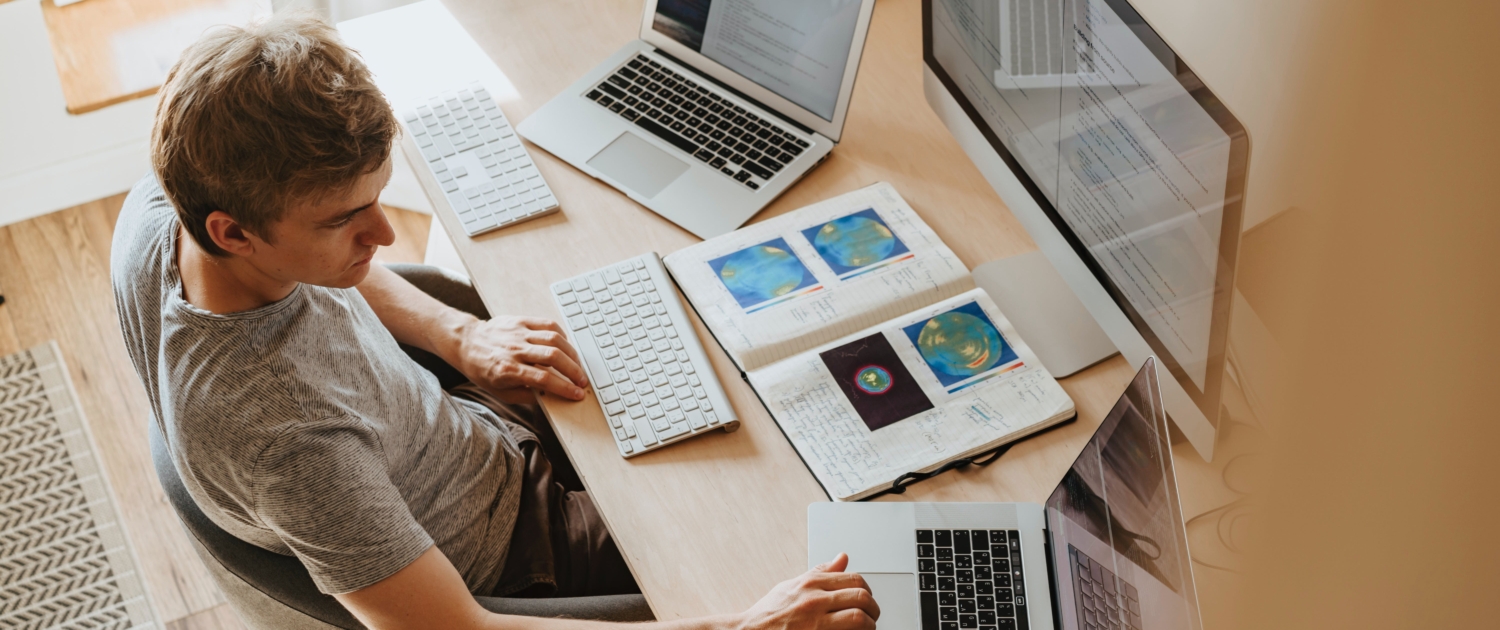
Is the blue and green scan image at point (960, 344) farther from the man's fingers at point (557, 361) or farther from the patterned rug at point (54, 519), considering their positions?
the patterned rug at point (54, 519)

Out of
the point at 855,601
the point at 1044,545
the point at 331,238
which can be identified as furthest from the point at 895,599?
the point at 331,238

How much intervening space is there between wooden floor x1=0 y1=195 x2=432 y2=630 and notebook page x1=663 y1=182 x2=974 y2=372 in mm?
1204

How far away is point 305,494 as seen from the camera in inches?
38.5

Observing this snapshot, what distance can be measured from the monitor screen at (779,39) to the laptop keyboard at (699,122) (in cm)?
5

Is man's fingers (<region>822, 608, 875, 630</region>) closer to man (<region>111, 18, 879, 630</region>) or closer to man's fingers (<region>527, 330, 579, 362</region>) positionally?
man (<region>111, 18, 879, 630</region>)

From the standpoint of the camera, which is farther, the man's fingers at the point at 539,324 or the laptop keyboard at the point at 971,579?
the man's fingers at the point at 539,324

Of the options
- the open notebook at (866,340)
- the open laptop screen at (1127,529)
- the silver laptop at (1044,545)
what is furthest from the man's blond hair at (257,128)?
the open laptop screen at (1127,529)

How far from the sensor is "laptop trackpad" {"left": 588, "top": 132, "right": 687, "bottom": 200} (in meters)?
1.45

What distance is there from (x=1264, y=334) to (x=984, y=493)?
1.08 meters

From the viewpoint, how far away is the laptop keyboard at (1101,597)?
84 cm

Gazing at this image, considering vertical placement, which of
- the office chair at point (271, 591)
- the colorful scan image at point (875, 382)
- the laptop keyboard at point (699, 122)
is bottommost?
the office chair at point (271, 591)

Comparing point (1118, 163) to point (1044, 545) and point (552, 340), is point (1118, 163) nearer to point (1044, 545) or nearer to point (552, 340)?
point (1044, 545)

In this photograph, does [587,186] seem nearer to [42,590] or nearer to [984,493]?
[984,493]

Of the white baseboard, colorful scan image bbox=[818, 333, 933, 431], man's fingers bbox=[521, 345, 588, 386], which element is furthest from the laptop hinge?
the white baseboard
